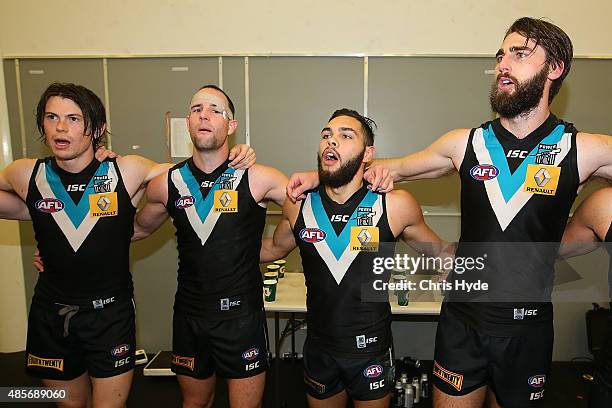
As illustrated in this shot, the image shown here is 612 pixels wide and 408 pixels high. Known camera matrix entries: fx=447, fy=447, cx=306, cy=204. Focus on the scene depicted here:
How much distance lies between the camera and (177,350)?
2.17 metres

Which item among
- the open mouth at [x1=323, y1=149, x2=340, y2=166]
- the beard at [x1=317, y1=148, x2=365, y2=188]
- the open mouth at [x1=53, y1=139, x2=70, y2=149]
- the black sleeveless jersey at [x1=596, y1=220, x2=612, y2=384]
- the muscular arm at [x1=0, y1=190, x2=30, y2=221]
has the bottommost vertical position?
the black sleeveless jersey at [x1=596, y1=220, x2=612, y2=384]

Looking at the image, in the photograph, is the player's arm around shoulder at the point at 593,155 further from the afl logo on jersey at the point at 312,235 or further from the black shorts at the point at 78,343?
the black shorts at the point at 78,343

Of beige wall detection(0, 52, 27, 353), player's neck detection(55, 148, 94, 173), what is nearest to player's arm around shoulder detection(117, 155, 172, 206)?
player's neck detection(55, 148, 94, 173)

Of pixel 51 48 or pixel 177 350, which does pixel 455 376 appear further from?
pixel 51 48

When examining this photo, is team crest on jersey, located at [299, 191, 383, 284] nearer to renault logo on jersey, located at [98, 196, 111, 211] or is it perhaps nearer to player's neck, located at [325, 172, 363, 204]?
player's neck, located at [325, 172, 363, 204]

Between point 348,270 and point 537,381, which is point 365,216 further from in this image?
point 537,381

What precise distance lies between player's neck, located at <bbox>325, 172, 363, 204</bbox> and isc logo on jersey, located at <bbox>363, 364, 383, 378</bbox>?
29.0 inches

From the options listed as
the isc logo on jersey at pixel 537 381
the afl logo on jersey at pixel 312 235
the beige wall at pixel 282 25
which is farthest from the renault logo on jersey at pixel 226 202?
the beige wall at pixel 282 25

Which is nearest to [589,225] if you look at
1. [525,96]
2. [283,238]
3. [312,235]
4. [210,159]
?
[525,96]

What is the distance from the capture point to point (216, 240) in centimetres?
209

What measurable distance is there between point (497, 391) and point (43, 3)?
4.17 meters

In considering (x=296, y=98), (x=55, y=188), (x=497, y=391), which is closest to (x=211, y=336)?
(x=55, y=188)

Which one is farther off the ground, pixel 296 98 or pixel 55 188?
pixel 296 98

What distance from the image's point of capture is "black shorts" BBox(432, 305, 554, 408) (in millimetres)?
1762
